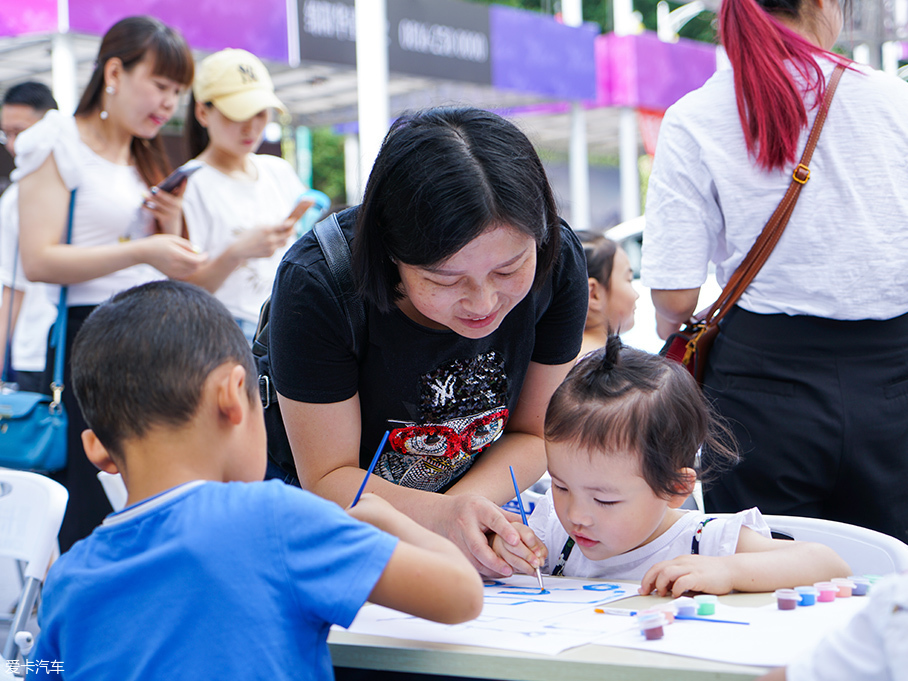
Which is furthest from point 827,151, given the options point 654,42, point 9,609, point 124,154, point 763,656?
point 654,42

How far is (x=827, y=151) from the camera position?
6.18 ft

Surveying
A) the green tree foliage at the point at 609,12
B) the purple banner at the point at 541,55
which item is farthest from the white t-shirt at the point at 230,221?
the green tree foliage at the point at 609,12

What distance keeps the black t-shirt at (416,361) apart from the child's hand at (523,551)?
339 millimetres

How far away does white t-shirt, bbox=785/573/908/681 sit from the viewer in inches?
31.7

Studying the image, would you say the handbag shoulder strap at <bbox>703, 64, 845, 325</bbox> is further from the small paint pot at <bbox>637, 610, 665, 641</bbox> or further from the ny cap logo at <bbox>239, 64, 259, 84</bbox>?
the ny cap logo at <bbox>239, 64, 259, 84</bbox>

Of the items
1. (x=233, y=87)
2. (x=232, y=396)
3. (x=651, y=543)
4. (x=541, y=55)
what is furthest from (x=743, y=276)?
(x=541, y=55)

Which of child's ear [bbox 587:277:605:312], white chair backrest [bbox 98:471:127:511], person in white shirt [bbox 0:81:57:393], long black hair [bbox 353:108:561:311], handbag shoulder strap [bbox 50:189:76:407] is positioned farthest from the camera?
person in white shirt [bbox 0:81:57:393]

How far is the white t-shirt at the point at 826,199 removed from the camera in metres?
1.84

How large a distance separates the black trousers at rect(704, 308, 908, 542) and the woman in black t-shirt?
382 mm

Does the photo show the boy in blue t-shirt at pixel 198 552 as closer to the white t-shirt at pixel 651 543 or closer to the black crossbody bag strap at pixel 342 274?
the black crossbody bag strap at pixel 342 274

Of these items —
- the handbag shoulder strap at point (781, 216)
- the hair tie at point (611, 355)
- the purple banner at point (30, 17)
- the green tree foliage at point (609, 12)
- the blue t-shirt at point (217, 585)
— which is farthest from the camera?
the green tree foliage at point (609, 12)

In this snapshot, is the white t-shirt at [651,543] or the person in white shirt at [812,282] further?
the person in white shirt at [812,282]

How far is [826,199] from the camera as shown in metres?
1.88

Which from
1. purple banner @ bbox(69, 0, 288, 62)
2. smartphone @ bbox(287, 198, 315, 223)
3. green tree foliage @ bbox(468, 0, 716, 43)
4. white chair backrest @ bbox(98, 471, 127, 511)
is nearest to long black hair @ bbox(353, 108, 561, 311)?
white chair backrest @ bbox(98, 471, 127, 511)
